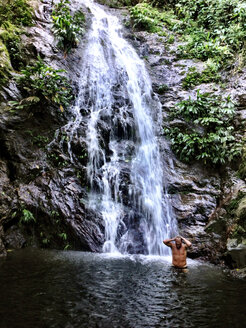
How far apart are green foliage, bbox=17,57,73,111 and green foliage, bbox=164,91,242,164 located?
179 inches

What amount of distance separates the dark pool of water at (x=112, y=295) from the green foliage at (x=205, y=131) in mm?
4689

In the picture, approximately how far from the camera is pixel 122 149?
31.5 feet

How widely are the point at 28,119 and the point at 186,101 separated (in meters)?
6.26

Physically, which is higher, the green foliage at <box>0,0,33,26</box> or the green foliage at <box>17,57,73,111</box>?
the green foliage at <box>0,0,33,26</box>

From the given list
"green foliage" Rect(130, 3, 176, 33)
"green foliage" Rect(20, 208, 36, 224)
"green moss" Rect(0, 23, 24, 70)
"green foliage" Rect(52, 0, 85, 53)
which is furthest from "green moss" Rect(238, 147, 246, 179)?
"green foliage" Rect(130, 3, 176, 33)

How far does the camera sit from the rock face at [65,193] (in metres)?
6.96

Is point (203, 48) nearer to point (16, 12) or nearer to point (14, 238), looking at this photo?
point (16, 12)

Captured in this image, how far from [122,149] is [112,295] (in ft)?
20.6

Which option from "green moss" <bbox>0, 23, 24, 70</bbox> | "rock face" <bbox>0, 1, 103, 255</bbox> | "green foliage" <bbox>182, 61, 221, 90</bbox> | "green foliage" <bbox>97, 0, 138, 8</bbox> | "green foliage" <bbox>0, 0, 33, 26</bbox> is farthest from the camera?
"green foliage" <bbox>97, 0, 138, 8</bbox>

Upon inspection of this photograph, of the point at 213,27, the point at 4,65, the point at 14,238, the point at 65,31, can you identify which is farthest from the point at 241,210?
the point at 213,27

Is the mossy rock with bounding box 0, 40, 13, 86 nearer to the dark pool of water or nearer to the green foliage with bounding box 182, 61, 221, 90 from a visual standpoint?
the dark pool of water

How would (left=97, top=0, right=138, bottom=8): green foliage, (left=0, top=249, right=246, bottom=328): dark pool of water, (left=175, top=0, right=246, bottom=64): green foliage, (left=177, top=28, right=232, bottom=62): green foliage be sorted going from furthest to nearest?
(left=97, top=0, right=138, bottom=8): green foliage
(left=175, top=0, right=246, bottom=64): green foliage
(left=177, top=28, right=232, bottom=62): green foliage
(left=0, top=249, right=246, bottom=328): dark pool of water

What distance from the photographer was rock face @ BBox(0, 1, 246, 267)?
274 inches

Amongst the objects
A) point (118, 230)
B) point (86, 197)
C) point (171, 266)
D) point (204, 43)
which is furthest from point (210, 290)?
point (204, 43)
